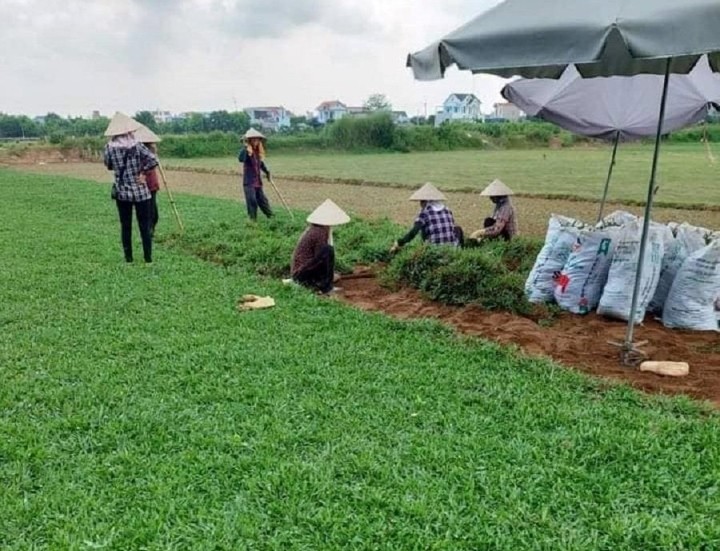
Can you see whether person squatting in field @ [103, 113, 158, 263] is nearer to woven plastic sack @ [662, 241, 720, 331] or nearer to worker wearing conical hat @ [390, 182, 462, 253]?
worker wearing conical hat @ [390, 182, 462, 253]

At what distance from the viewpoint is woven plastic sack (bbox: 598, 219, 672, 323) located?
4.45 meters

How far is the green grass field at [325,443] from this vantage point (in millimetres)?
2312

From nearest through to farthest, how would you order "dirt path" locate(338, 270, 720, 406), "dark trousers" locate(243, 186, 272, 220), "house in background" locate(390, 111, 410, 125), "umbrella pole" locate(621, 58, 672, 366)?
"dirt path" locate(338, 270, 720, 406), "umbrella pole" locate(621, 58, 672, 366), "dark trousers" locate(243, 186, 272, 220), "house in background" locate(390, 111, 410, 125)

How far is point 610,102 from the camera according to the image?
6.47 meters

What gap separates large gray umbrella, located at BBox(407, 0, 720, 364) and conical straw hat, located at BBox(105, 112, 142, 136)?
141 inches

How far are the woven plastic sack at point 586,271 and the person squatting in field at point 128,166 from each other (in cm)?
414

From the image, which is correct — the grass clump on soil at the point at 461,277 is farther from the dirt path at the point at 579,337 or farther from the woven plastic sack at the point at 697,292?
the woven plastic sack at the point at 697,292

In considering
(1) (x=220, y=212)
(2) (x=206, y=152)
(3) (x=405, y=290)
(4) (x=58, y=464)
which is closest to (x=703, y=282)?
(3) (x=405, y=290)

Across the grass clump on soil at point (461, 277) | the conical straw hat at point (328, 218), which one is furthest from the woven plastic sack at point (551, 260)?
the conical straw hat at point (328, 218)

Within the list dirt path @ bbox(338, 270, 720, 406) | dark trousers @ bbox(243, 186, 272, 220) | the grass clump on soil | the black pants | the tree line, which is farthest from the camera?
the tree line

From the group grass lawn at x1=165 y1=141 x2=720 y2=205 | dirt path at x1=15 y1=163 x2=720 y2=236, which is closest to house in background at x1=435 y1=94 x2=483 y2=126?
grass lawn at x1=165 y1=141 x2=720 y2=205

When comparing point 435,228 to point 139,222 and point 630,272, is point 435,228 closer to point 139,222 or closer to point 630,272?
point 630,272

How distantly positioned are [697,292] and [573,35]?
2.22 metres

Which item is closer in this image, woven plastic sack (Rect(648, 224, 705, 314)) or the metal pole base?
the metal pole base
